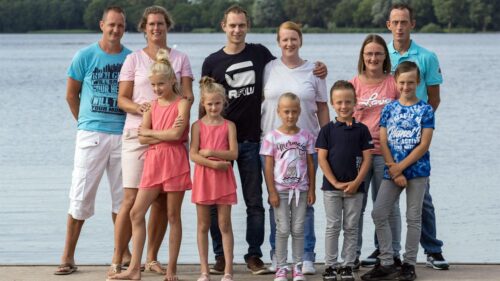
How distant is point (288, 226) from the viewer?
284 inches

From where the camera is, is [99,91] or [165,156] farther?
[99,91]

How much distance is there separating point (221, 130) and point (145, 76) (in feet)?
1.98

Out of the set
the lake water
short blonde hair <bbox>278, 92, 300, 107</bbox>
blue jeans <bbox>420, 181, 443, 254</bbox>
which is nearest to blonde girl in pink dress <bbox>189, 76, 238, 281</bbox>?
short blonde hair <bbox>278, 92, 300, 107</bbox>

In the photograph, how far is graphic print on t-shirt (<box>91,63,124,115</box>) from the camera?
295 inches

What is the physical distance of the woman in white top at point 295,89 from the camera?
7.34m

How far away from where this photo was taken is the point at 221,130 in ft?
23.4

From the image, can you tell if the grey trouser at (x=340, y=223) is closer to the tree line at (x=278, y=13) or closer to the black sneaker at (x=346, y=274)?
the black sneaker at (x=346, y=274)

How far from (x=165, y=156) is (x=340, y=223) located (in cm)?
115

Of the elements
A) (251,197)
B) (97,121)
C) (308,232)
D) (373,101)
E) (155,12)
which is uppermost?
(155,12)

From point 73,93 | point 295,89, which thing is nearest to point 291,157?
point 295,89

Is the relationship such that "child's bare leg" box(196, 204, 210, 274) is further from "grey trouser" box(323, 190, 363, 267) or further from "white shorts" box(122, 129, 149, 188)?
"grey trouser" box(323, 190, 363, 267)

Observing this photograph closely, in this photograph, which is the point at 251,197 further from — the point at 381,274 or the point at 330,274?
the point at 381,274

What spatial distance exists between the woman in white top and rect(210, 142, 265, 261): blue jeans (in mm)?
119

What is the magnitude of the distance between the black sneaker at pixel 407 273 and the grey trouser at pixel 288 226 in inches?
24.5
